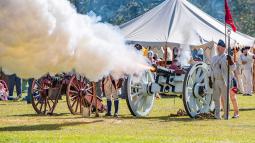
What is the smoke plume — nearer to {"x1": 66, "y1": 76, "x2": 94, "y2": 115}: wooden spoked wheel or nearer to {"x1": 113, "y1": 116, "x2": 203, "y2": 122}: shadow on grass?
{"x1": 113, "y1": 116, "x2": 203, "y2": 122}: shadow on grass

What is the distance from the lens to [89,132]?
43.9 ft

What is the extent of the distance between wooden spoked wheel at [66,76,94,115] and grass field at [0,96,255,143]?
42cm

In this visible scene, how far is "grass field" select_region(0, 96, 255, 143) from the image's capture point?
12000 millimetres

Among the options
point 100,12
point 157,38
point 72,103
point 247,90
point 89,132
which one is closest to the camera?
point 89,132

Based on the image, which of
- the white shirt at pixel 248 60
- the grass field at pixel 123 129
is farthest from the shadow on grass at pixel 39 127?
the white shirt at pixel 248 60

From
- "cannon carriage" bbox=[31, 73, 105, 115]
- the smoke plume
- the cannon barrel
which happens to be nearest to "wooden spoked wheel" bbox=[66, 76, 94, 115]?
"cannon carriage" bbox=[31, 73, 105, 115]

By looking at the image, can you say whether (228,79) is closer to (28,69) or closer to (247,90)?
(28,69)

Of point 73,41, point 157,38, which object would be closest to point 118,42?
point 73,41

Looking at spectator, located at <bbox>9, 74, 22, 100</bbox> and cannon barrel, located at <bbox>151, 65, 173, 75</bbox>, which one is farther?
spectator, located at <bbox>9, 74, 22, 100</bbox>

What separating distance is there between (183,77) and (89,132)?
4.89 m

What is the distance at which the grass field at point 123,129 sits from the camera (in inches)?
472

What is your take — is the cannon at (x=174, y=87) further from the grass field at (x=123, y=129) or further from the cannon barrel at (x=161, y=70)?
the grass field at (x=123, y=129)

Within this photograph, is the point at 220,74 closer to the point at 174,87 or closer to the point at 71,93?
the point at 174,87

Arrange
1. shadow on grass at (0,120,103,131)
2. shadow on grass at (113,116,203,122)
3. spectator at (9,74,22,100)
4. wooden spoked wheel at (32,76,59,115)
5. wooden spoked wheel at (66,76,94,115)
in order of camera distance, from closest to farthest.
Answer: shadow on grass at (0,120,103,131) → shadow on grass at (113,116,203,122) → wooden spoked wheel at (66,76,94,115) → wooden spoked wheel at (32,76,59,115) → spectator at (9,74,22,100)
